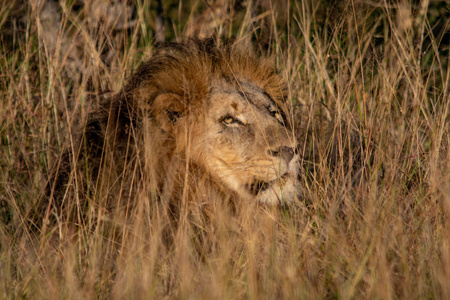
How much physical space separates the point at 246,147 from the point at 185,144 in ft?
1.14

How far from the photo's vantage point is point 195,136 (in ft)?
11.0

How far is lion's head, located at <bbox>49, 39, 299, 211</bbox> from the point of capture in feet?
10.4

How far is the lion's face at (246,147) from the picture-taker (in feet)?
10.4

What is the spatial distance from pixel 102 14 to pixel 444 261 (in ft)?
11.6

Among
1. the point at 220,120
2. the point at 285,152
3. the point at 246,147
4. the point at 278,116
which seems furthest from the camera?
the point at 278,116

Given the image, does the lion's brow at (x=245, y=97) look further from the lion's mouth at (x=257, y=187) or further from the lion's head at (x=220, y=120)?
the lion's mouth at (x=257, y=187)

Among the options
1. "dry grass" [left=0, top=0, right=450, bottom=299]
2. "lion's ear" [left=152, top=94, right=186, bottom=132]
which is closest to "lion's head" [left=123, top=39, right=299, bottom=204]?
"lion's ear" [left=152, top=94, right=186, bottom=132]

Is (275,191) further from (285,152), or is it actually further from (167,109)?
(167,109)

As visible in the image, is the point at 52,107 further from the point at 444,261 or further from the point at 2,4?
the point at 444,261

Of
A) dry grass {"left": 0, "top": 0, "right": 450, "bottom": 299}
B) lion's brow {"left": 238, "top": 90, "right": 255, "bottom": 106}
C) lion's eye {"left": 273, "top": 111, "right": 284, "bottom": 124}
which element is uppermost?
lion's brow {"left": 238, "top": 90, "right": 255, "bottom": 106}

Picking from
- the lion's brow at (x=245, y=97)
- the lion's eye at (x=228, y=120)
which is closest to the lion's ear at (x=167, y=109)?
the lion's eye at (x=228, y=120)

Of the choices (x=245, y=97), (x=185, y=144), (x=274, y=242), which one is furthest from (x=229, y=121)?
(x=274, y=242)

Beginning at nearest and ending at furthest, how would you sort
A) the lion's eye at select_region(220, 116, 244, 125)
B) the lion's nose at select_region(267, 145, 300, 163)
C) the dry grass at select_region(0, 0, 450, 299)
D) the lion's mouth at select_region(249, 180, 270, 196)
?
the dry grass at select_region(0, 0, 450, 299), the lion's nose at select_region(267, 145, 300, 163), the lion's mouth at select_region(249, 180, 270, 196), the lion's eye at select_region(220, 116, 244, 125)

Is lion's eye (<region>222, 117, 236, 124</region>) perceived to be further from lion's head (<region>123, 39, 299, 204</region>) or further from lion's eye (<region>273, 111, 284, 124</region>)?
lion's eye (<region>273, 111, 284, 124</region>)
